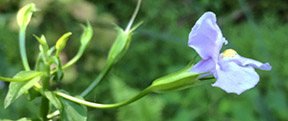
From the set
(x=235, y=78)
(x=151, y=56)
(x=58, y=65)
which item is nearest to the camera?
(x=235, y=78)

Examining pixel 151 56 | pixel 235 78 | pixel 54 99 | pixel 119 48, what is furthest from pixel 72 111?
pixel 151 56

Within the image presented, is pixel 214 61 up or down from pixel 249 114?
up

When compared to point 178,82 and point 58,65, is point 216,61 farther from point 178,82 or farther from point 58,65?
point 58,65

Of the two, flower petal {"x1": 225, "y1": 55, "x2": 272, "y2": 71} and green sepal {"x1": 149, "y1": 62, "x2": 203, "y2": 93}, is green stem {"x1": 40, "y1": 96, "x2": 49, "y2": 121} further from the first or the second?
flower petal {"x1": 225, "y1": 55, "x2": 272, "y2": 71}

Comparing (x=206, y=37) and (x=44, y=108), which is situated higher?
(x=206, y=37)

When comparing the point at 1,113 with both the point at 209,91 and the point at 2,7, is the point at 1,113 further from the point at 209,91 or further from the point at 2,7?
the point at 209,91

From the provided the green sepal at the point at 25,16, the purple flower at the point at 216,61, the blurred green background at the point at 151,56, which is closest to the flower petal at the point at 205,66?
the purple flower at the point at 216,61

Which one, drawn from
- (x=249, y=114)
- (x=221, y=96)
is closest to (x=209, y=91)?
(x=221, y=96)
